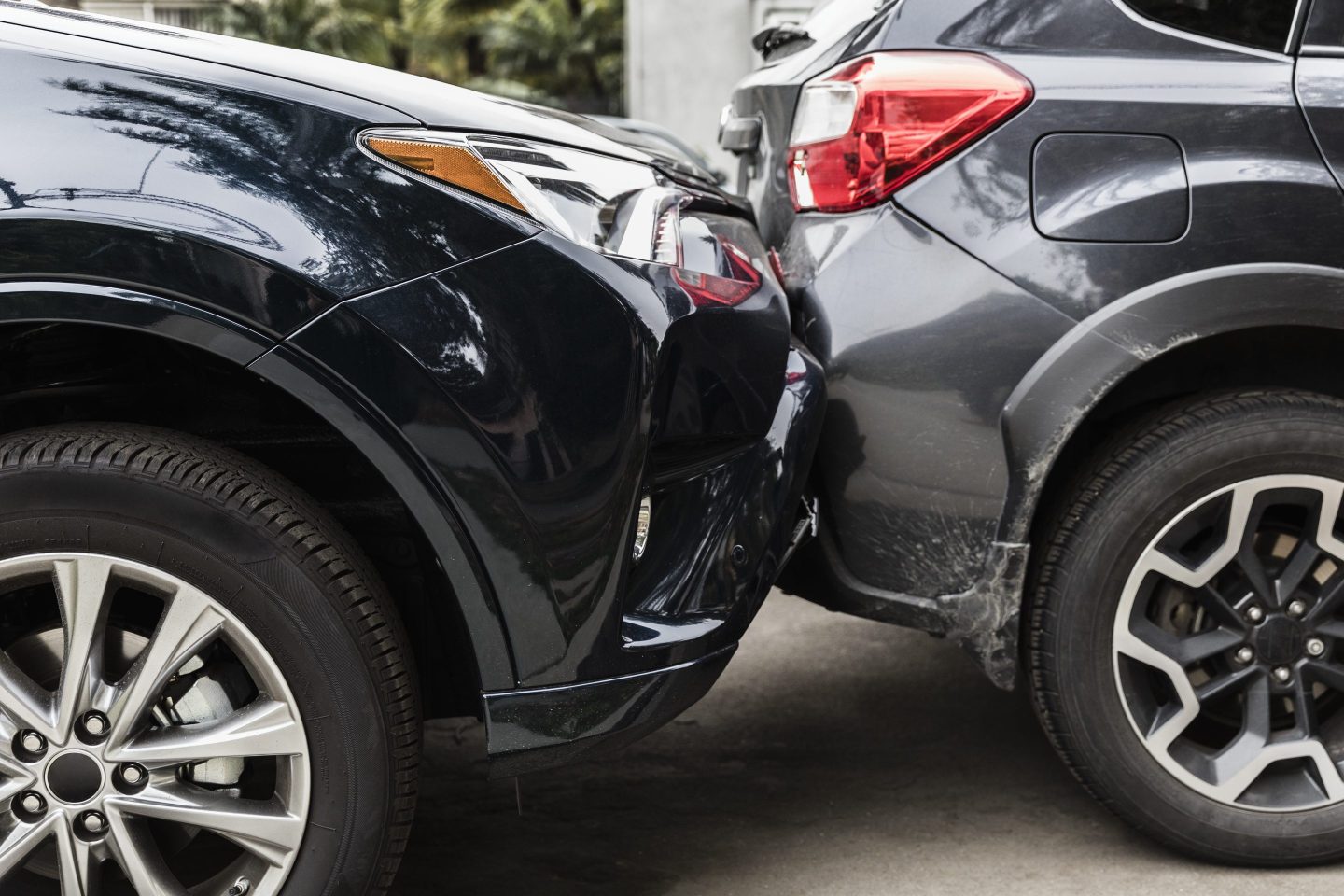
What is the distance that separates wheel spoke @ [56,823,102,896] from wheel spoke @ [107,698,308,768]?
0.13 metres

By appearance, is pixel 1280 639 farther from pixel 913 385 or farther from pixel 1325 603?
pixel 913 385

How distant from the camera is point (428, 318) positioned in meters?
1.72

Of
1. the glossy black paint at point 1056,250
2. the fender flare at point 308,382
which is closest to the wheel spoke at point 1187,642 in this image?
the glossy black paint at point 1056,250

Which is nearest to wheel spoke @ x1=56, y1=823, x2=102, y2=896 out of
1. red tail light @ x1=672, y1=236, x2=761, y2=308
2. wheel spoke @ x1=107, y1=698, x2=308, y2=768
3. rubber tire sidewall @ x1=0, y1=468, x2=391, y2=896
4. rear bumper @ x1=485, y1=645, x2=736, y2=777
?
wheel spoke @ x1=107, y1=698, x2=308, y2=768

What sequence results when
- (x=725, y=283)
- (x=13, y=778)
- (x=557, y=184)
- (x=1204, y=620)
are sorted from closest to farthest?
1. (x=13, y=778)
2. (x=557, y=184)
3. (x=725, y=283)
4. (x=1204, y=620)

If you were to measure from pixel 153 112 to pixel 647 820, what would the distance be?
162cm

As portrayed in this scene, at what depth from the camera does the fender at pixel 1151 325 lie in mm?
2088

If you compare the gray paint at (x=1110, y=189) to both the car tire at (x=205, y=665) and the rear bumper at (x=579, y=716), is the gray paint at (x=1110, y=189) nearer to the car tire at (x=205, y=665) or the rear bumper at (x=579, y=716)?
the rear bumper at (x=579, y=716)

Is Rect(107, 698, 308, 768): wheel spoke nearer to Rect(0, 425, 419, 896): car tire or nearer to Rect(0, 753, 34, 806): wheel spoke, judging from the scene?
Rect(0, 425, 419, 896): car tire

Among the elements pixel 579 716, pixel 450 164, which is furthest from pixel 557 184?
pixel 579 716

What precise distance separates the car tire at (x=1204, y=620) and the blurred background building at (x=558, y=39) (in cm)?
977

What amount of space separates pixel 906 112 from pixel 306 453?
113cm

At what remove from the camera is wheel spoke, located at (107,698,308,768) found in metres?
1.78

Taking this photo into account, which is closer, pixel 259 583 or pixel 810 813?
pixel 259 583
